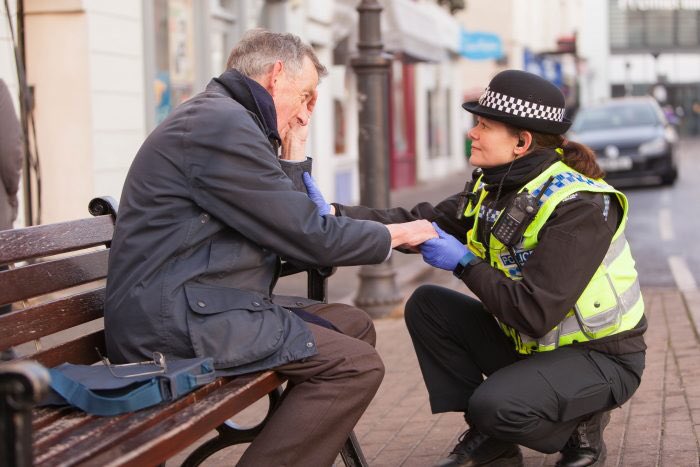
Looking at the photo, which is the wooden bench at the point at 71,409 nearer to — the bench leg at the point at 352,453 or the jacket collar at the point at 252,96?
the bench leg at the point at 352,453

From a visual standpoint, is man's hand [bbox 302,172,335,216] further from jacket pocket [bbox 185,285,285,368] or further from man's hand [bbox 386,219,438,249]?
jacket pocket [bbox 185,285,285,368]

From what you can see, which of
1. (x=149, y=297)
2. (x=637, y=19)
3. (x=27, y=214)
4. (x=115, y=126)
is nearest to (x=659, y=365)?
(x=149, y=297)

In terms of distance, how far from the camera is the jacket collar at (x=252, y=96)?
3.45 meters

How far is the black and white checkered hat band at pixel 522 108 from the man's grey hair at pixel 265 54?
25.3 inches

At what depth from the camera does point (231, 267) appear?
329 cm

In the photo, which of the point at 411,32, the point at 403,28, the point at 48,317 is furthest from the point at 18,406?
the point at 411,32

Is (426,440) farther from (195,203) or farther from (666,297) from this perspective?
(666,297)

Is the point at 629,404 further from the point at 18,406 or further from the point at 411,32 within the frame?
the point at 411,32

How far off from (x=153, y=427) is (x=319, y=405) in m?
0.60

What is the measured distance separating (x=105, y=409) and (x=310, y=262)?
2.38ft

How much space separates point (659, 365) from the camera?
5.86 metres

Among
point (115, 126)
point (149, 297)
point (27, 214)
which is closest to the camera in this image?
point (149, 297)

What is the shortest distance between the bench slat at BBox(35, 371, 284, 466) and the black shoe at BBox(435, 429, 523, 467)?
931 mm

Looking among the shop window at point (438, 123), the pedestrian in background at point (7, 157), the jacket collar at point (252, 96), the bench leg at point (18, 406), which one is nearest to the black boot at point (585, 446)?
the jacket collar at point (252, 96)
